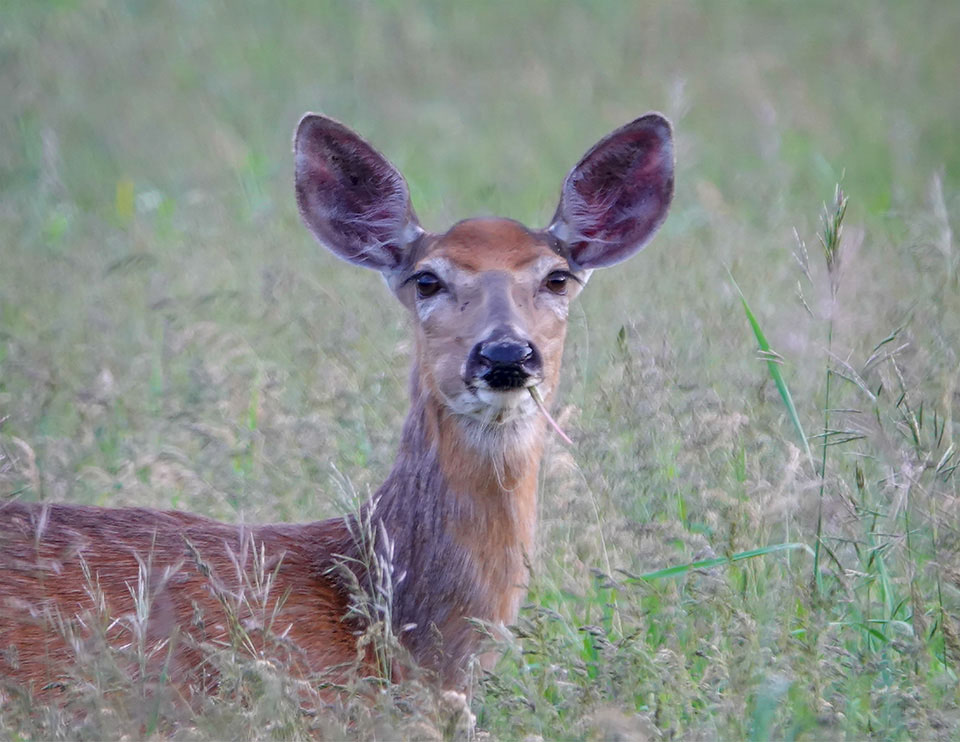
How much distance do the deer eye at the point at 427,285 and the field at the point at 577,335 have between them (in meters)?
0.67

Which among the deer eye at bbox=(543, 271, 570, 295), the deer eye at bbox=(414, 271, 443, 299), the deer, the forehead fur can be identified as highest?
the forehead fur

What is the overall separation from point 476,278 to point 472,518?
73 cm

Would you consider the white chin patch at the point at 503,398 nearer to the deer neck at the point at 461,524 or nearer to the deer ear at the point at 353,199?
the deer neck at the point at 461,524

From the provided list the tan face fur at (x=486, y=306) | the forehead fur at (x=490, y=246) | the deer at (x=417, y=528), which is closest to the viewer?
the deer at (x=417, y=528)

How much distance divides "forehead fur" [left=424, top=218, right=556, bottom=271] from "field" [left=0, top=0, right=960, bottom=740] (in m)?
0.67

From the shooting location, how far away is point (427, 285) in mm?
4863

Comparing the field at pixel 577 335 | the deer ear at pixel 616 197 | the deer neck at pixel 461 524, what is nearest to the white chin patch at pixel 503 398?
the deer neck at pixel 461 524

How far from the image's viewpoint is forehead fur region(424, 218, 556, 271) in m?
4.82

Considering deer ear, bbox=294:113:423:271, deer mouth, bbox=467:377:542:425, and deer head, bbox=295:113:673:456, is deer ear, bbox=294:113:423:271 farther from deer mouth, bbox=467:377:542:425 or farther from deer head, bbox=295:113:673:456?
deer mouth, bbox=467:377:542:425

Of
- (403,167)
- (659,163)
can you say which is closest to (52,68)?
(403,167)

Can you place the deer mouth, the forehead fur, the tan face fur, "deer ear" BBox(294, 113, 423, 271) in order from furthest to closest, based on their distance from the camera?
"deer ear" BBox(294, 113, 423, 271), the forehead fur, the tan face fur, the deer mouth

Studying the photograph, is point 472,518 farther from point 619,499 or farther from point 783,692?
point 783,692

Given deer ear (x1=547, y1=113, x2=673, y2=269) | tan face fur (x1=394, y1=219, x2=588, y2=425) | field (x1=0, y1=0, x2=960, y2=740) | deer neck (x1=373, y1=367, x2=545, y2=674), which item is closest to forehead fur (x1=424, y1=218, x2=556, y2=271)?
tan face fur (x1=394, y1=219, x2=588, y2=425)

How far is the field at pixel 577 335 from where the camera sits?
12.8 feet
